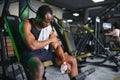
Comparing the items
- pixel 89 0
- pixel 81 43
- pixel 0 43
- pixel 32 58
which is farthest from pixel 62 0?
pixel 32 58

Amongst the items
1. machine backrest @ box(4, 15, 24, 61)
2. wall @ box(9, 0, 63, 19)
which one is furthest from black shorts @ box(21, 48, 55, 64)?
wall @ box(9, 0, 63, 19)

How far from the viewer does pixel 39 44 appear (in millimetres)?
1674

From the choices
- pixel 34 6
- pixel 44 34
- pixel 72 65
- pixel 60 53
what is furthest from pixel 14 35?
pixel 34 6

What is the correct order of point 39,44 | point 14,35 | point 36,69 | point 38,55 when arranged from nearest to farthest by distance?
point 36,69, point 39,44, point 38,55, point 14,35

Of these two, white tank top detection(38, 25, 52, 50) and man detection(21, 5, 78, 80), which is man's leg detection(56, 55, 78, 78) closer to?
man detection(21, 5, 78, 80)

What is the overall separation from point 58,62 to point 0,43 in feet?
3.13

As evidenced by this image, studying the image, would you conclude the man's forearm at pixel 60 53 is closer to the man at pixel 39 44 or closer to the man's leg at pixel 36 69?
the man at pixel 39 44

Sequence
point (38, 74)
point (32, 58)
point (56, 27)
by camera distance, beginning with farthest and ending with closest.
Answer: point (56, 27) → point (32, 58) → point (38, 74)

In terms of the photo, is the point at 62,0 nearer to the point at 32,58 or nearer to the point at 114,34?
the point at 114,34

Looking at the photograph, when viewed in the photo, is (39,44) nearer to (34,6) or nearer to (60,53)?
(60,53)

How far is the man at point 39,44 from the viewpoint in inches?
62.1

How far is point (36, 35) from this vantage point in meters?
1.84

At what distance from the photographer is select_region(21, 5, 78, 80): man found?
5.17 ft

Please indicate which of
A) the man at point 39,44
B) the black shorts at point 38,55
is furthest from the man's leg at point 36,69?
the black shorts at point 38,55
